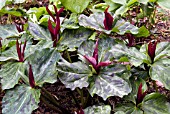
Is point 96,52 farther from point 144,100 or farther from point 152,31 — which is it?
point 152,31

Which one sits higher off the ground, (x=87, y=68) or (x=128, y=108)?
(x=87, y=68)

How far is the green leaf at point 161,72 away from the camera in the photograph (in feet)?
3.61

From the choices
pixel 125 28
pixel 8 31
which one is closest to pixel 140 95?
pixel 125 28

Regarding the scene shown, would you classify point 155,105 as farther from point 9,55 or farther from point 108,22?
point 9,55

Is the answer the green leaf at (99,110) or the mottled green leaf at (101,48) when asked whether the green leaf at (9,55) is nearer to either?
the mottled green leaf at (101,48)

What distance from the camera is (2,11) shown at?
63.3 inches

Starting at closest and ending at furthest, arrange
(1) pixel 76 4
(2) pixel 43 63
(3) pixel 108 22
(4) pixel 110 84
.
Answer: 1. (4) pixel 110 84
2. (2) pixel 43 63
3. (3) pixel 108 22
4. (1) pixel 76 4

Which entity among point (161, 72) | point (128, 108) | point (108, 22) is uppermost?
point (108, 22)

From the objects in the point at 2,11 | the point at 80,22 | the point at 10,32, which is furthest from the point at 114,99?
the point at 2,11

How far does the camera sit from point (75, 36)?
130cm

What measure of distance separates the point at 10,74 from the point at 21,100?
144 mm

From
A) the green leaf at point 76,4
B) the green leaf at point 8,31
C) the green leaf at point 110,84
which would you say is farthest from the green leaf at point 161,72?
the green leaf at point 8,31

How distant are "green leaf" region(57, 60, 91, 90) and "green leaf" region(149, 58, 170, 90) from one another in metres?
0.23

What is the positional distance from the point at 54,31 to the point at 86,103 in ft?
1.17
